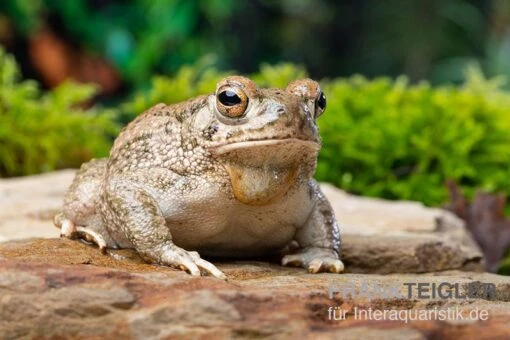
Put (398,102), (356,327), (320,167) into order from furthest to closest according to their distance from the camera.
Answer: (398,102) < (320,167) < (356,327)

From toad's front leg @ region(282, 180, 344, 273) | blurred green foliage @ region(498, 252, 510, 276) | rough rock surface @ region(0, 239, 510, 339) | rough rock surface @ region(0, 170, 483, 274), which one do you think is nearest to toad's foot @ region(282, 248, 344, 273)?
toad's front leg @ region(282, 180, 344, 273)

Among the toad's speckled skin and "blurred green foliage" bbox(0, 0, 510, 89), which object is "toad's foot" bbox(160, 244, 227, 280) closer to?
the toad's speckled skin

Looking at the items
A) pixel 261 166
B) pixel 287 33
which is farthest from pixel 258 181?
pixel 287 33

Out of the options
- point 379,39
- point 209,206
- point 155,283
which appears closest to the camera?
point 155,283

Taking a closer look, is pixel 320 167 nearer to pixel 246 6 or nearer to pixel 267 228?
pixel 267 228

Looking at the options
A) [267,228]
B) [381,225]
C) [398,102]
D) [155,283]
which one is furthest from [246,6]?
[155,283]

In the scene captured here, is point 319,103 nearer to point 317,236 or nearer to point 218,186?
point 218,186
